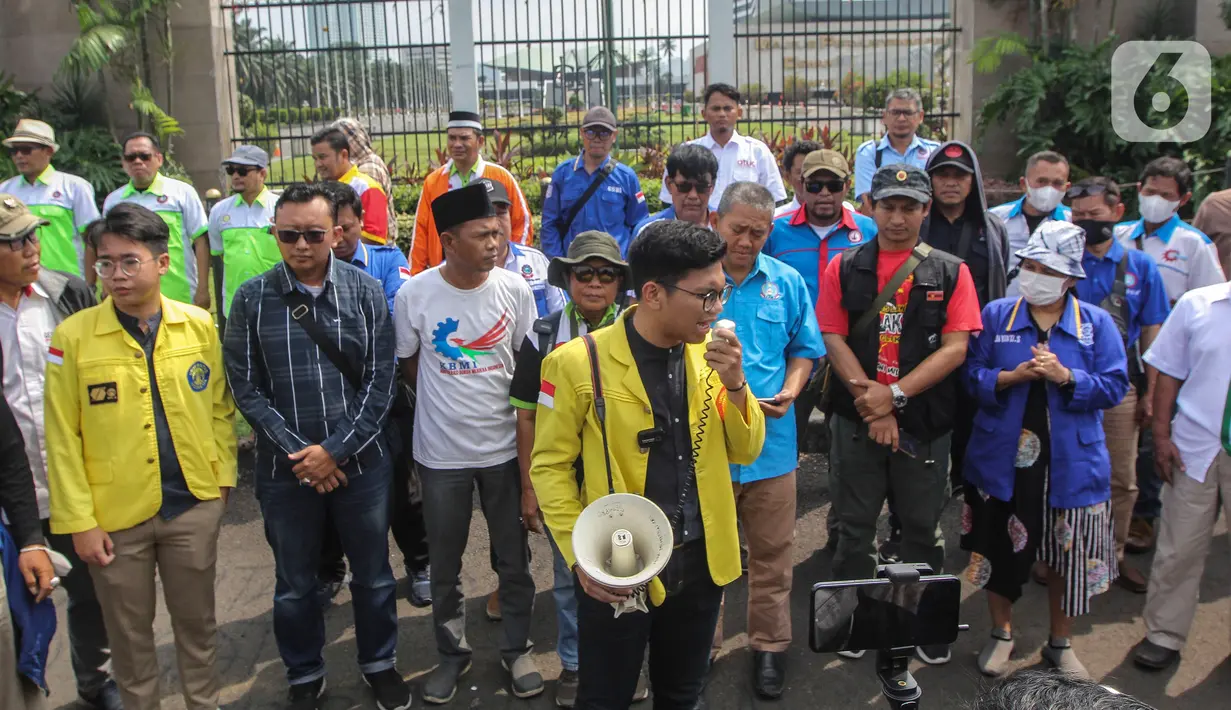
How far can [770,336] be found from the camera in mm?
4047

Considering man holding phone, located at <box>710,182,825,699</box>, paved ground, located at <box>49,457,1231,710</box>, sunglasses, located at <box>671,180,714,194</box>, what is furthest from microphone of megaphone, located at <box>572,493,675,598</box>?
sunglasses, located at <box>671,180,714,194</box>

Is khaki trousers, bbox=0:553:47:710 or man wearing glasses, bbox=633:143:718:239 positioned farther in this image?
man wearing glasses, bbox=633:143:718:239

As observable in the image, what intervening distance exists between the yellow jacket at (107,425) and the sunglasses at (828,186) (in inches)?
124

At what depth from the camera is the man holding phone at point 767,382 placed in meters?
4.01

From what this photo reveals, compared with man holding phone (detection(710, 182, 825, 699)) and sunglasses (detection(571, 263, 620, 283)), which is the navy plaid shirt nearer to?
sunglasses (detection(571, 263, 620, 283))

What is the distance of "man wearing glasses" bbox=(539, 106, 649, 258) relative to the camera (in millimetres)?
6516

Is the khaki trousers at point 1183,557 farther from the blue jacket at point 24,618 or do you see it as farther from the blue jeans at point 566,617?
the blue jacket at point 24,618

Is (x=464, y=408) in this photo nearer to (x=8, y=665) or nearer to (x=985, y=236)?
(x=8, y=665)

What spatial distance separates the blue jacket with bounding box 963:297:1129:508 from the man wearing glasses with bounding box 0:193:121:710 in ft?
12.6

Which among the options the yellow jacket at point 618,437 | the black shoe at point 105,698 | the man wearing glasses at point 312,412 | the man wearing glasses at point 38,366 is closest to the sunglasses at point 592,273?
the man wearing glasses at point 312,412

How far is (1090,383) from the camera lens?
13.1 ft

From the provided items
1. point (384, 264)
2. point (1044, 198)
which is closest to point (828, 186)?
point (1044, 198)

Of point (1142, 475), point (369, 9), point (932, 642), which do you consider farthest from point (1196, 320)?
point (369, 9)

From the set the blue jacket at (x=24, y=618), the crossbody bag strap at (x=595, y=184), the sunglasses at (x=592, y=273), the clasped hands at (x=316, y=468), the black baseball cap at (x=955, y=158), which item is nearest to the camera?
the blue jacket at (x=24, y=618)
